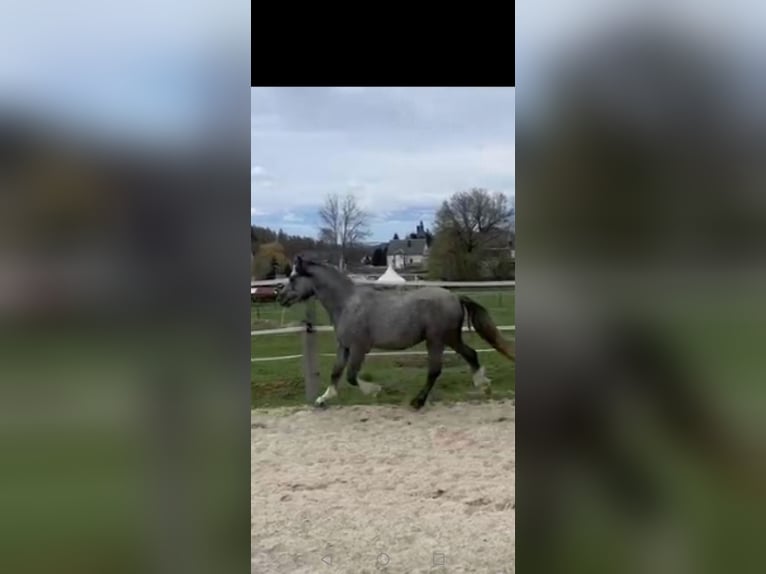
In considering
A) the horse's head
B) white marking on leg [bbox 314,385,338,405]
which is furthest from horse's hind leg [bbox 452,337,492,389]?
the horse's head

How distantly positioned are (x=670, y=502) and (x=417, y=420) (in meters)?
3.39

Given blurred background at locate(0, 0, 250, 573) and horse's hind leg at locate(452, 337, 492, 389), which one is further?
horse's hind leg at locate(452, 337, 492, 389)

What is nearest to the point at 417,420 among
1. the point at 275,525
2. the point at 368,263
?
the point at 368,263

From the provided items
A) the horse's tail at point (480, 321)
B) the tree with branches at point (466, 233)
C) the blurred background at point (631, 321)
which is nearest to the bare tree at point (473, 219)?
the tree with branches at point (466, 233)

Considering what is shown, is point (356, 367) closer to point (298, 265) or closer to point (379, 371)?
point (379, 371)

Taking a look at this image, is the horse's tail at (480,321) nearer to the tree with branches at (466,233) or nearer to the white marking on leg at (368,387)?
the tree with branches at (466,233)

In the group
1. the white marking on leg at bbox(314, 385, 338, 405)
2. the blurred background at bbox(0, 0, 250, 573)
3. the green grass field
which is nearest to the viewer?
the blurred background at bbox(0, 0, 250, 573)

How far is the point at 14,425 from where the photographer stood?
623 millimetres

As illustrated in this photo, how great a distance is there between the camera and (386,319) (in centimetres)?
400

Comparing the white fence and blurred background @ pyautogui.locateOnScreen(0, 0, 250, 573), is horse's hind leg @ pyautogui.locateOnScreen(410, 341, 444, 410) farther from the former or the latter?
blurred background @ pyautogui.locateOnScreen(0, 0, 250, 573)

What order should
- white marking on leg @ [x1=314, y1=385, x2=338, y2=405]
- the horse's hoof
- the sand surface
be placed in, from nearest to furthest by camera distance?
the sand surface, white marking on leg @ [x1=314, y1=385, x2=338, y2=405], the horse's hoof

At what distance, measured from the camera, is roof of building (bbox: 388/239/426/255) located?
4.02 m

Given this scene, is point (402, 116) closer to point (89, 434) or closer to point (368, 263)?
point (368, 263)

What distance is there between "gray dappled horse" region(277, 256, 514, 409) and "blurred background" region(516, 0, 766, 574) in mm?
3237
